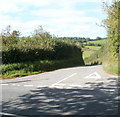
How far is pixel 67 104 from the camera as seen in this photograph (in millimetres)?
6742

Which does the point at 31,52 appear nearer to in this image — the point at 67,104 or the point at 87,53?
the point at 67,104

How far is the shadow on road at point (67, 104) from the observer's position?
599 cm

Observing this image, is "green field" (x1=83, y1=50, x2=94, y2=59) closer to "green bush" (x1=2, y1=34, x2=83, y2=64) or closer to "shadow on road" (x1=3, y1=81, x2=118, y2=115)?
"green bush" (x1=2, y1=34, x2=83, y2=64)

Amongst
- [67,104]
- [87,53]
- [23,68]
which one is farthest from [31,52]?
[87,53]

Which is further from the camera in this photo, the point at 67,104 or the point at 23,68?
the point at 23,68

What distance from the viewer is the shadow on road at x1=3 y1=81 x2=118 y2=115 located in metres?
5.99

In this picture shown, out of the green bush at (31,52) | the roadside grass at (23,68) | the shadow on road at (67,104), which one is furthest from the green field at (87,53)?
the shadow on road at (67,104)

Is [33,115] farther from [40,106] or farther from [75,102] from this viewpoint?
[75,102]

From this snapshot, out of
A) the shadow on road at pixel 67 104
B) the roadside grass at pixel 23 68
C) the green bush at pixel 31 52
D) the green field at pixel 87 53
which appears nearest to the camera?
the shadow on road at pixel 67 104

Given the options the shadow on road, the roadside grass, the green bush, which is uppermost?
the green bush

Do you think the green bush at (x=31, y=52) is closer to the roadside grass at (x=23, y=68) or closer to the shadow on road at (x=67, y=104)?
the roadside grass at (x=23, y=68)

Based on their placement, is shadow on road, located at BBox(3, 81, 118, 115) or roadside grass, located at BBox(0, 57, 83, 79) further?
roadside grass, located at BBox(0, 57, 83, 79)

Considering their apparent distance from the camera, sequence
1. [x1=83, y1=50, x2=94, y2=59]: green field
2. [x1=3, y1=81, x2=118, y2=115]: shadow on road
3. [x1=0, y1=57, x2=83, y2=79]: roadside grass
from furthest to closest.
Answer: [x1=83, y1=50, x2=94, y2=59]: green field < [x1=0, y1=57, x2=83, y2=79]: roadside grass < [x1=3, y1=81, x2=118, y2=115]: shadow on road

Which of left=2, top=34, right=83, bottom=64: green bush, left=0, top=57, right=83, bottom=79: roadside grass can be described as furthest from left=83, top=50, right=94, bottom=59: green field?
left=0, top=57, right=83, bottom=79: roadside grass
